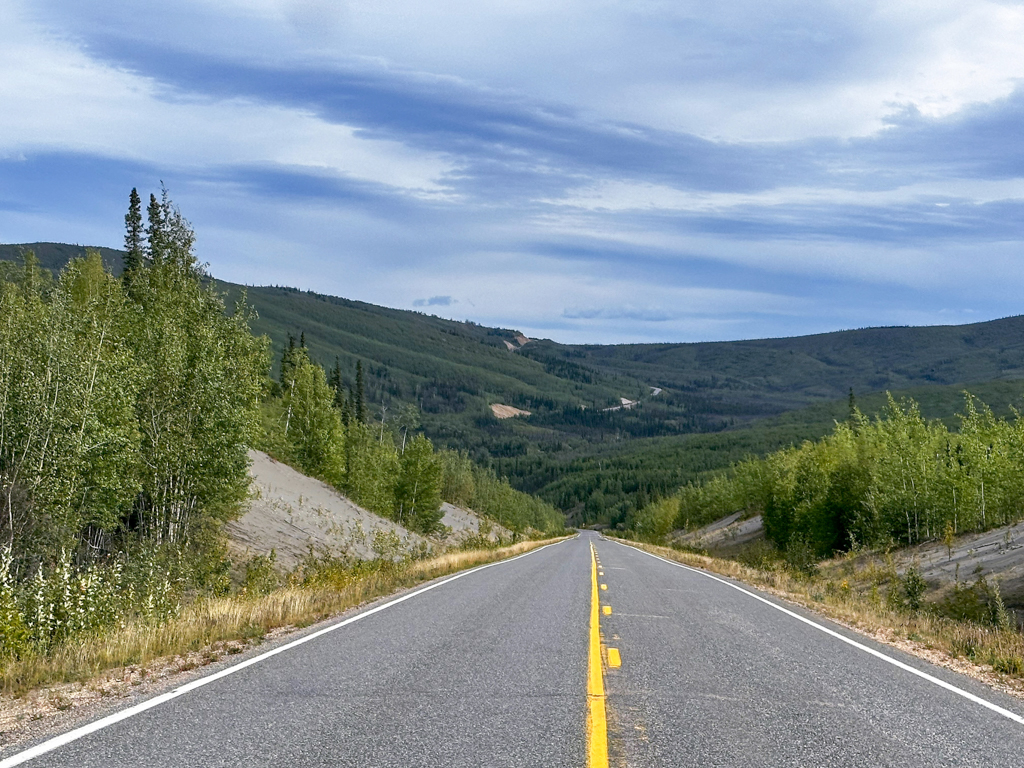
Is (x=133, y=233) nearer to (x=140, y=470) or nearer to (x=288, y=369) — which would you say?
(x=288, y=369)

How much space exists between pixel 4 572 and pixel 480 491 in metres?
129

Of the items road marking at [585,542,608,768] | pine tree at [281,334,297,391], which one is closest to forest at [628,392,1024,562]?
road marking at [585,542,608,768]

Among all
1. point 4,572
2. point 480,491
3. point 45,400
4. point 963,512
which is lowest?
point 480,491

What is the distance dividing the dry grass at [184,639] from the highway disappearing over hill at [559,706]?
3.68 feet

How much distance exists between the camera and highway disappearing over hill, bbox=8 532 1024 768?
6348 millimetres

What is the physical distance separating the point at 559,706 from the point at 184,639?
253 inches

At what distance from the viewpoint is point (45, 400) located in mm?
25438

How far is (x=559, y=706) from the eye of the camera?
790 centimetres

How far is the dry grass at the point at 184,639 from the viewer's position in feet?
30.6

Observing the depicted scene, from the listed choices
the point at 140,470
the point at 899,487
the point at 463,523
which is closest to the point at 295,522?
the point at 140,470

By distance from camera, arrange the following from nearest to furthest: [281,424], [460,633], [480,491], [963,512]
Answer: [460,633] → [963,512] → [281,424] → [480,491]

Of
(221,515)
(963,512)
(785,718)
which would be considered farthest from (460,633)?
(963,512)

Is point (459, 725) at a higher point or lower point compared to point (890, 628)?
higher

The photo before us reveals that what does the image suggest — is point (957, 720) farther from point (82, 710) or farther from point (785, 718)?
point (82, 710)
